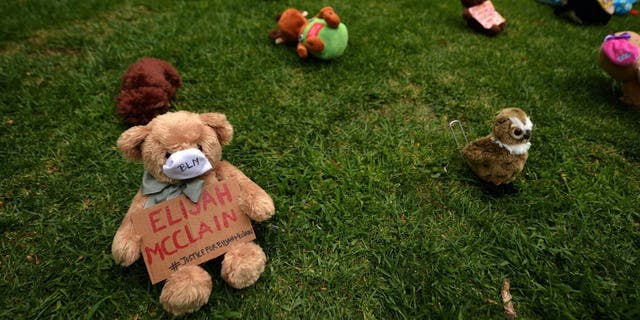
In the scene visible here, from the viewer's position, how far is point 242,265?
54.5 inches

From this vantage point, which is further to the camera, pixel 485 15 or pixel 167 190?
pixel 485 15

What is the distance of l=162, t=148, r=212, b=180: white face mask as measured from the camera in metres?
1.30

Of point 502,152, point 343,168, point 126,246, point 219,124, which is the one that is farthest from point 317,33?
point 126,246

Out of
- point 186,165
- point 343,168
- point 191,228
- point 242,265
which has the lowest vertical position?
point 343,168

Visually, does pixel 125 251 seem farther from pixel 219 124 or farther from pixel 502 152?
pixel 502 152

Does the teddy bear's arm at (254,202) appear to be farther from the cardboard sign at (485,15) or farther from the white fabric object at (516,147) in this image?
the cardboard sign at (485,15)

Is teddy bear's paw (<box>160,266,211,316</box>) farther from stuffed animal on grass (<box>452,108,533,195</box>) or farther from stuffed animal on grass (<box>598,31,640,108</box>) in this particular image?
stuffed animal on grass (<box>598,31,640,108</box>)

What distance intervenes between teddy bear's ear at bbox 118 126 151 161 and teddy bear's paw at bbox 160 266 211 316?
53cm

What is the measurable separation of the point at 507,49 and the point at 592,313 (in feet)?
8.22

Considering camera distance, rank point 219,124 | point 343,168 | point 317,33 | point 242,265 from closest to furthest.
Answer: point 242,265, point 219,124, point 343,168, point 317,33

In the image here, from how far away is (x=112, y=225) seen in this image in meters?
1.74

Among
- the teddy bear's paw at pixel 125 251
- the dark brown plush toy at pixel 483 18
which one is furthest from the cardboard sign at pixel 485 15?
the teddy bear's paw at pixel 125 251

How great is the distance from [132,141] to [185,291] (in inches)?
25.3

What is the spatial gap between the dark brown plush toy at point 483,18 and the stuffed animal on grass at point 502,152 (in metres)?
2.09
